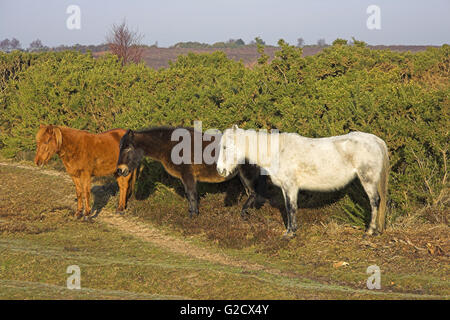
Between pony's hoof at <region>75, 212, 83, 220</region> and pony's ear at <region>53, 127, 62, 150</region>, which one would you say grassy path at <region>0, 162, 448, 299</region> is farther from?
pony's ear at <region>53, 127, 62, 150</region>

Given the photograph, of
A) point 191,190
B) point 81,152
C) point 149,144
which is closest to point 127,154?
point 149,144

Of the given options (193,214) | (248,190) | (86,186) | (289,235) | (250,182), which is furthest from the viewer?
(86,186)

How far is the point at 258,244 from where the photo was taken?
33.9 feet

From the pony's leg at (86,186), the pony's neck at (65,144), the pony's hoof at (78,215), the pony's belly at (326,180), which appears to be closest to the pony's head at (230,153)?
the pony's belly at (326,180)

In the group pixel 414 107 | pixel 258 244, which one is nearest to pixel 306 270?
pixel 258 244

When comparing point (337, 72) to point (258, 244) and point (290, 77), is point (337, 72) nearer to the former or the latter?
point (290, 77)

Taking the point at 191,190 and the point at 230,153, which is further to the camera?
the point at 191,190

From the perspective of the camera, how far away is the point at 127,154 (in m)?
11.7

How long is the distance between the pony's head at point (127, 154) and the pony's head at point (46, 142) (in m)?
1.54

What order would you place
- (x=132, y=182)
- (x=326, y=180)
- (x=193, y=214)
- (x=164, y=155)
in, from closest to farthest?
(x=326, y=180), (x=164, y=155), (x=193, y=214), (x=132, y=182)

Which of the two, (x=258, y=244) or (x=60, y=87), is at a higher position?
(x=60, y=87)

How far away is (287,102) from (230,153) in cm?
289

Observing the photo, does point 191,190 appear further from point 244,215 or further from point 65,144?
point 65,144
